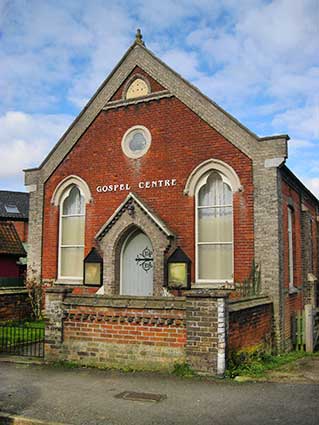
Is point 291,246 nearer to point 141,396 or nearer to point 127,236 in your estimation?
point 127,236

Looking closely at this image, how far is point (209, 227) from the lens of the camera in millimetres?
14562

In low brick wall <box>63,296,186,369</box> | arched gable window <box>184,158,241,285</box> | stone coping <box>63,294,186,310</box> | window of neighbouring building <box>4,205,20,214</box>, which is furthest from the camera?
window of neighbouring building <box>4,205,20,214</box>

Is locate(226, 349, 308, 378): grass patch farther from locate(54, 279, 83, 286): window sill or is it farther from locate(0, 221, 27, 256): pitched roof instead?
locate(0, 221, 27, 256): pitched roof

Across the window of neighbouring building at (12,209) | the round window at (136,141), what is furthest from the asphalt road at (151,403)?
the window of neighbouring building at (12,209)

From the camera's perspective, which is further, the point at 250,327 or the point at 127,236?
the point at 127,236

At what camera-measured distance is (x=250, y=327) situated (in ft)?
36.7

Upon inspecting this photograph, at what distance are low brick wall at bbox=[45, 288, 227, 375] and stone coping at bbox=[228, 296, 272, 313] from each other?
0.78 metres

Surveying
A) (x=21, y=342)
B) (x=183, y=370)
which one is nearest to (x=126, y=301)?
(x=183, y=370)

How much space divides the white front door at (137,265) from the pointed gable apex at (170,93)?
4.22 meters

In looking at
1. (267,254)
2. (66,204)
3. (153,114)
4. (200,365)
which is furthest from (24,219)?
(200,365)

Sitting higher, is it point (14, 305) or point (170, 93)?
point (170, 93)

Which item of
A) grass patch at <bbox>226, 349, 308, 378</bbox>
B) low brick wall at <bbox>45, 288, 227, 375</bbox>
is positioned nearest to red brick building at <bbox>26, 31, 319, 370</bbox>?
grass patch at <bbox>226, 349, 308, 378</bbox>

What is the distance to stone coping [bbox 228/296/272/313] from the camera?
10.2 m

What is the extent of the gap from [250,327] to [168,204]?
521 centimetres
